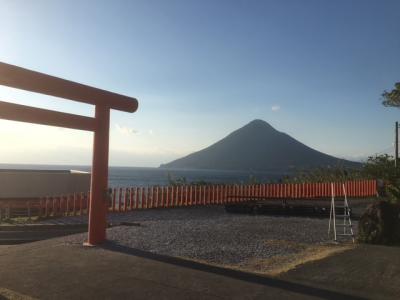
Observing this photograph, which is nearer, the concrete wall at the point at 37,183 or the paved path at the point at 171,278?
the paved path at the point at 171,278

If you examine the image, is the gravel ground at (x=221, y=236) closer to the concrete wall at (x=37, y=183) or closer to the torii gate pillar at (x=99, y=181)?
the torii gate pillar at (x=99, y=181)

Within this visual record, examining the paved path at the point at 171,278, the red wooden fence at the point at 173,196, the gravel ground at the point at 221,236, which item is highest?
the red wooden fence at the point at 173,196

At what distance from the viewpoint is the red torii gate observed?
8.63 metres

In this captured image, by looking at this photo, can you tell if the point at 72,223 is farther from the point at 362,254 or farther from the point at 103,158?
the point at 362,254

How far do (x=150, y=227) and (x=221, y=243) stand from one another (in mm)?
3206

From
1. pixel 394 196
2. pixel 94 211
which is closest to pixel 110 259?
pixel 94 211

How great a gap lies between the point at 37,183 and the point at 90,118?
528 inches

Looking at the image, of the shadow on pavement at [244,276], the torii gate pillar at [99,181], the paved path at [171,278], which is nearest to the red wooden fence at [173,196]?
the torii gate pillar at [99,181]

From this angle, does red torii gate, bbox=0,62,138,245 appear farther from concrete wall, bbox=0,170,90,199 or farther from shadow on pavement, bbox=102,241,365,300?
concrete wall, bbox=0,170,90,199

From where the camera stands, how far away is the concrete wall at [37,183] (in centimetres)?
2153

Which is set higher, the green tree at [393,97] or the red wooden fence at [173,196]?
the green tree at [393,97]

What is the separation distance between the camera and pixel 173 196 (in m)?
20.3

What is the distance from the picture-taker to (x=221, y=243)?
10633 millimetres

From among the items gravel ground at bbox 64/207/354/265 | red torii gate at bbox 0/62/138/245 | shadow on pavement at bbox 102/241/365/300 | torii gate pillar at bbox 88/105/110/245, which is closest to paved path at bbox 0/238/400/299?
shadow on pavement at bbox 102/241/365/300
